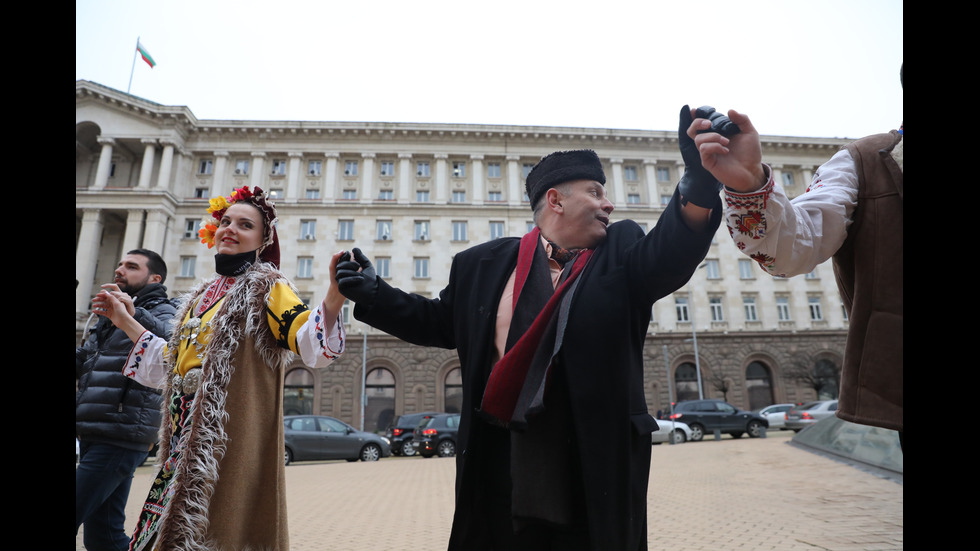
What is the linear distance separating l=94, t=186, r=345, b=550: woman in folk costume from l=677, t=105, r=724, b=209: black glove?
131cm

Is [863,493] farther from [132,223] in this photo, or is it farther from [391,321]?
[132,223]

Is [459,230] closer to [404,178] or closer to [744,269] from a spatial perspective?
[404,178]

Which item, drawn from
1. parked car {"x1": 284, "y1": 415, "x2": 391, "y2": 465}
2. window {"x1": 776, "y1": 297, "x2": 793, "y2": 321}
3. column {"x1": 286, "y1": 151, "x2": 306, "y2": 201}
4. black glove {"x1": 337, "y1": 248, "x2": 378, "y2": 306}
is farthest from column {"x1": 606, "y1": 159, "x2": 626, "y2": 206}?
black glove {"x1": 337, "y1": 248, "x2": 378, "y2": 306}

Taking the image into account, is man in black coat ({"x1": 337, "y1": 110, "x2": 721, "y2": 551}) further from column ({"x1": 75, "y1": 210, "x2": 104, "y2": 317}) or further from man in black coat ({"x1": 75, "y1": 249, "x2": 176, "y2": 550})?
column ({"x1": 75, "y1": 210, "x2": 104, "y2": 317})

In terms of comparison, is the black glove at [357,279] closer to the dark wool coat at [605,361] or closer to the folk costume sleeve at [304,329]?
the dark wool coat at [605,361]

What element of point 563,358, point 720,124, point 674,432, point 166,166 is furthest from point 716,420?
point 166,166

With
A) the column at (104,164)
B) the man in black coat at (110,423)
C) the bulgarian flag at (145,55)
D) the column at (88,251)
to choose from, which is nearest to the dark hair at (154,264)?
the man in black coat at (110,423)

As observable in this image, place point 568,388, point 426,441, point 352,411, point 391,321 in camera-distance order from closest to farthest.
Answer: point 568,388 → point 391,321 → point 426,441 → point 352,411

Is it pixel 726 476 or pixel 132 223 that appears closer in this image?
pixel 726 476

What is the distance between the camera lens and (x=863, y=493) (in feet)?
24.2

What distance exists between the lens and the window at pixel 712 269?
36.8 metres

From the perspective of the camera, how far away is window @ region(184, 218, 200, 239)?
35.6 meters

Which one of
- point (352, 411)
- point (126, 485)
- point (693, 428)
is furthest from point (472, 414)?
point (352, 411)
